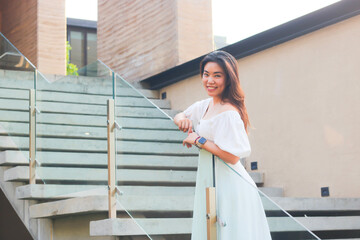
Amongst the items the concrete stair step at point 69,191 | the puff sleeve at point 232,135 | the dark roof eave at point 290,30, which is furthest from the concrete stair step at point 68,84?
the dark roof eave at point 290,30

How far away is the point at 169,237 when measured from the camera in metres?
3.40

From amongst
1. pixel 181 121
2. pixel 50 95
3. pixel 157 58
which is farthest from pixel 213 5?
pixel 181 121

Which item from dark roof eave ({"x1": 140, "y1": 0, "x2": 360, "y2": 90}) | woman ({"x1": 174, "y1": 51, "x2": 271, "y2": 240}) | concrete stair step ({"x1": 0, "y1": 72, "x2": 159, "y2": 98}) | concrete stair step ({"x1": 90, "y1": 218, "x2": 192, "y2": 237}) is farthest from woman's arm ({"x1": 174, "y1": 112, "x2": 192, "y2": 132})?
dark roof eave ({"x1": 140, "y1": 0, "x2": 360, "y2": 90})

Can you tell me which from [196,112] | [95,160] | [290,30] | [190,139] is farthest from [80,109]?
[290,30]

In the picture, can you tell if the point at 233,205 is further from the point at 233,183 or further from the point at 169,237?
the point at 169,237

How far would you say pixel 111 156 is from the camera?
4.23 meters

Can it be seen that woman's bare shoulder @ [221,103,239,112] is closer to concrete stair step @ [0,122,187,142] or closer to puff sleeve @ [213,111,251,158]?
puff sleeve @ [213,111,251,158]

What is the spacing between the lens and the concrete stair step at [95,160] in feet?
11.1

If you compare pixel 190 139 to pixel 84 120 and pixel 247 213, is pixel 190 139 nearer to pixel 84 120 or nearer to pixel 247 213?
pixel 247 213

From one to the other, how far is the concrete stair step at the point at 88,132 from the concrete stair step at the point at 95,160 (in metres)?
0.12

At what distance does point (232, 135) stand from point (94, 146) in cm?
193

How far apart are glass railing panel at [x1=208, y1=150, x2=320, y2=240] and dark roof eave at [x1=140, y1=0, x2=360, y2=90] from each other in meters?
3.22

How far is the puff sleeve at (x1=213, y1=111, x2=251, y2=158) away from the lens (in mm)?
2848

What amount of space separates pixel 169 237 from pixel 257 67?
143 inches
